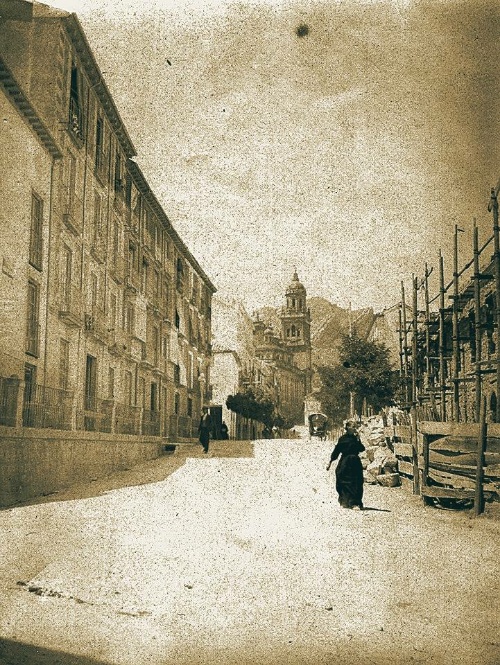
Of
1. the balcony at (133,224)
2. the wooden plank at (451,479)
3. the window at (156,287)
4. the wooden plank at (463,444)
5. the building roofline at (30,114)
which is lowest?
the wooden plank at (451,479)

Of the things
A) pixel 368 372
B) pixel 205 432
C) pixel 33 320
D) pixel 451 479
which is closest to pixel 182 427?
pixel 205 432

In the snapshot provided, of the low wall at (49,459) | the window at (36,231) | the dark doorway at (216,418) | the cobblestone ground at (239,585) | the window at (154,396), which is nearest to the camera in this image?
the cobblestone ground at (239,585)

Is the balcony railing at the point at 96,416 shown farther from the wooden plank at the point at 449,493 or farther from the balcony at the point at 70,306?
the wooden plank at the point at 449,493

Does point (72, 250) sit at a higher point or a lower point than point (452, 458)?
higher

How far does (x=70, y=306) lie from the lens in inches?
467

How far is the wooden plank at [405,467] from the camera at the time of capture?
43.1ft

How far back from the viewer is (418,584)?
645cm

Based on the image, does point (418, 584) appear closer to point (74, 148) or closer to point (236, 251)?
point (236, 251)

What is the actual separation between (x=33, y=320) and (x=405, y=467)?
7.09 m

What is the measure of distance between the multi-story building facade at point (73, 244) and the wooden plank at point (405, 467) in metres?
4.88

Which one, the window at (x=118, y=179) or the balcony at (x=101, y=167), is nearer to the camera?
the window at (x=118, y=179)

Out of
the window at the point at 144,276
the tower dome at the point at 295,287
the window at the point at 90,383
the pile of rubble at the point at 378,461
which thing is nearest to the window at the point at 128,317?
the window at the point at 144,276

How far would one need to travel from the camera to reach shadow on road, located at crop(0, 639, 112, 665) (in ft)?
16.0

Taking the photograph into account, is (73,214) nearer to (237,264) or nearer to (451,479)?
(237,264)
